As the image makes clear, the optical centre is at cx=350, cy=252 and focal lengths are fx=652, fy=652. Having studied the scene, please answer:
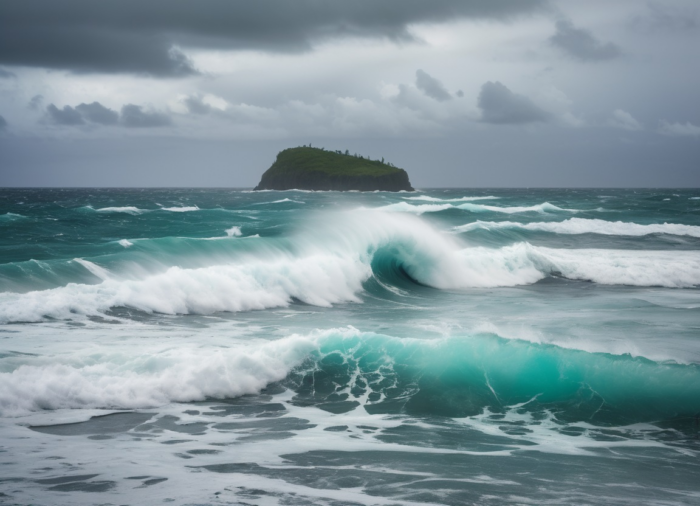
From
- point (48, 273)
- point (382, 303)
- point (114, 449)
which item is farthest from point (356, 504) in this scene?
point (48, 273)

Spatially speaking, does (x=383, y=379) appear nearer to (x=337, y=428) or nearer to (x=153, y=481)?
(x=337, y=428)

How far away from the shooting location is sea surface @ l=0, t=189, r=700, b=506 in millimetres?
5746

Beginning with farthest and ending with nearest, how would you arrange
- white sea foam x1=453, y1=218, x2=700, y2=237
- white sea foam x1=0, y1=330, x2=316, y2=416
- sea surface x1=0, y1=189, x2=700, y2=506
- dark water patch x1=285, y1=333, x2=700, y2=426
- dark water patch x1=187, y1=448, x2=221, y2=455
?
white sea foam x1=453, y1=218, x2=700, y2=237 → dark water patch x1=285, y1=333, x2=700, y2=426 → white sea foam x1=0, y1=330, x2=316, y2=416 → dark water patch x1=187, y1=448, x2=221, y2=455 → sea surface x1=0, y1=189, x2=700, y2=506

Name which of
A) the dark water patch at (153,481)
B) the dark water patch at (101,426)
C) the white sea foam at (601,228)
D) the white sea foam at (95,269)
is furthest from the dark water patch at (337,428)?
the white sea foam at (601,228)

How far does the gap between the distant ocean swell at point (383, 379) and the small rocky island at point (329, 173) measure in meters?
122

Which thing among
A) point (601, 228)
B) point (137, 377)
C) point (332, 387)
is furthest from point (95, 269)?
point (601, 228)

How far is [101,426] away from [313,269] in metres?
11.1

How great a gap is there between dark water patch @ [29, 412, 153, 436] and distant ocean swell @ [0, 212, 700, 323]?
5860mm

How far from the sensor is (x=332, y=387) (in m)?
9.27

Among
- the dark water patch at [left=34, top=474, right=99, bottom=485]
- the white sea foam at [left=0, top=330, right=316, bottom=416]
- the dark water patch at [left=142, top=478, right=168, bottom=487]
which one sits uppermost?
the white sea foam at [left=0, top=330, right=316, bottom=416]

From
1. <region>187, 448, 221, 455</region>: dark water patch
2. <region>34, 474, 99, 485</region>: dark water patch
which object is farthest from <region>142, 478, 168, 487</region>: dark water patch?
Answer: <region>187, 448, 221, 455</region>: dark water patch

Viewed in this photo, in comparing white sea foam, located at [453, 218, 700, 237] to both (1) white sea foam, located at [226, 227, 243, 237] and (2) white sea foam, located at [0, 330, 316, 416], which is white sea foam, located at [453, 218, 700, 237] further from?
(2) white sea foam, located at [0, 330, 316, 416]

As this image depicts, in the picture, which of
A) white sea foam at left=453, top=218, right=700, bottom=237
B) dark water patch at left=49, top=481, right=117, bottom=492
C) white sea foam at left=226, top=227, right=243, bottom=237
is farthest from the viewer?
white sea foam at left=453, top=218, right=700, bottom=237

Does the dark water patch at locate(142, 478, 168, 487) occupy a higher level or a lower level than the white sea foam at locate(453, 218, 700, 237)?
lower
